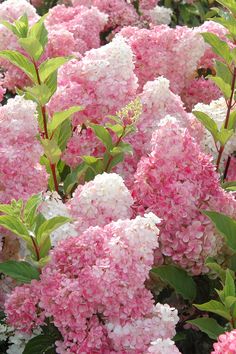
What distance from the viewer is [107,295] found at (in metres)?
1.53

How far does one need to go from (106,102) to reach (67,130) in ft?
0.56

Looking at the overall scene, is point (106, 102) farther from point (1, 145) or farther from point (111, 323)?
point (111, 323)

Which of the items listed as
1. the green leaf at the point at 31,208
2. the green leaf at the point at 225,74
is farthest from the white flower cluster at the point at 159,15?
the green leaf at the point at 31,208

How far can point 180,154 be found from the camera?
1.81 meters

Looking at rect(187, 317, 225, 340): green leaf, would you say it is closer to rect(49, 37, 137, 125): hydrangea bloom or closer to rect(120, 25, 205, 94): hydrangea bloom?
rect(49, 37, 137, 125): hydrangea bloom

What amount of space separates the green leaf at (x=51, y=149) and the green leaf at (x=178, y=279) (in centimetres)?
44

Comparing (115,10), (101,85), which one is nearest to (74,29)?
(115,10)

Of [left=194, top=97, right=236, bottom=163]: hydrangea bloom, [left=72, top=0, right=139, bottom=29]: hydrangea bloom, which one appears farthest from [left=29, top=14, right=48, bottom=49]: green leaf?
[left=72, top=0, right=139, bottom=29]: hydrangea bloom

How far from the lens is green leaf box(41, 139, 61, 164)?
6.39 feet

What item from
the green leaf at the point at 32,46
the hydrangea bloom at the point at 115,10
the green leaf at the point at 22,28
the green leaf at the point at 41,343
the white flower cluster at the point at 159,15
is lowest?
the white flower cluster at the point at 159,15

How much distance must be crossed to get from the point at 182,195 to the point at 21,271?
1.43 ft

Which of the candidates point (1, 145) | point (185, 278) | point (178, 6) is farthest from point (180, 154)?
point (178, 6)

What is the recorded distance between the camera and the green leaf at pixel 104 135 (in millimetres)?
2024

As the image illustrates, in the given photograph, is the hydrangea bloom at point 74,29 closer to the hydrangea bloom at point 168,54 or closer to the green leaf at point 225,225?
the hydrangea bloom at point 168,54
